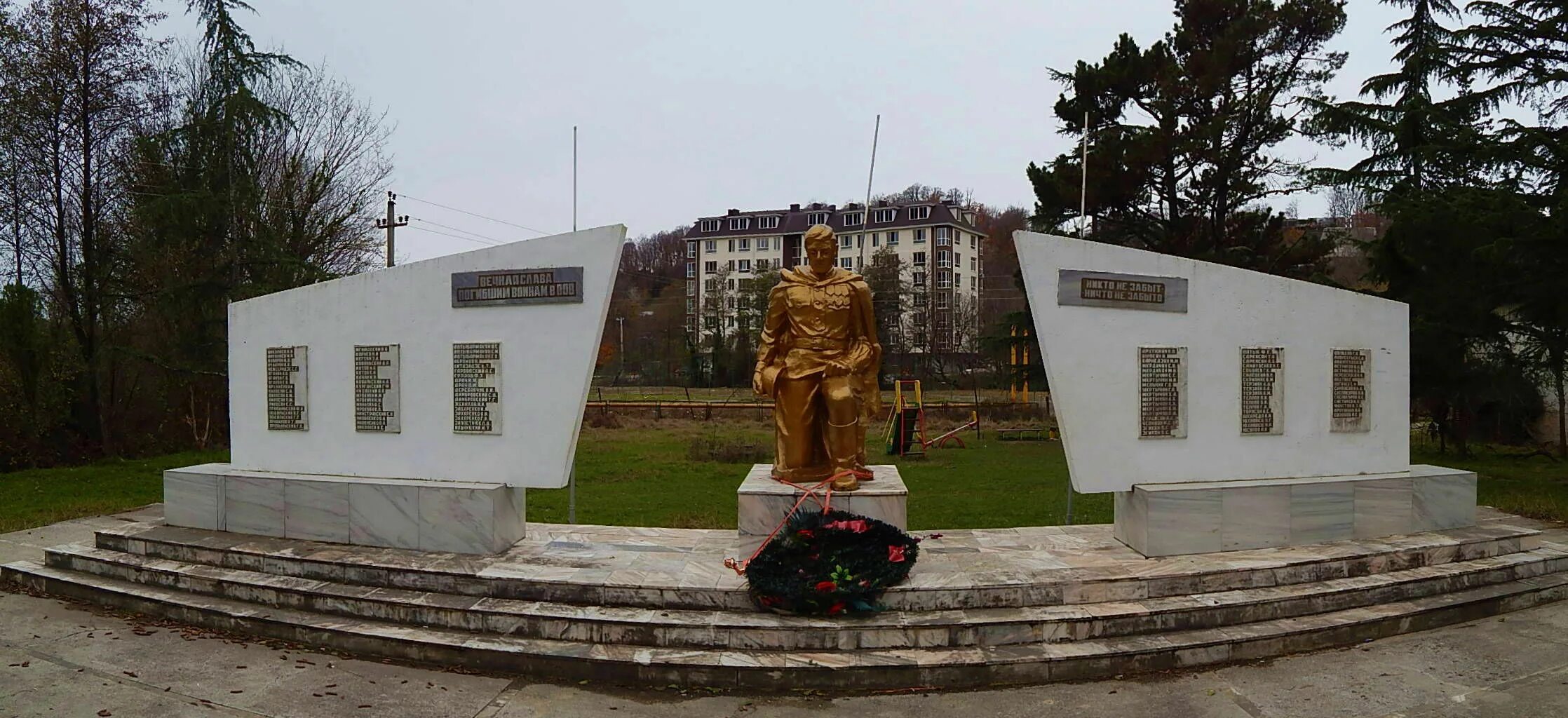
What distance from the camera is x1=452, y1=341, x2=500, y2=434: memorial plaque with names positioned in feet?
24.7

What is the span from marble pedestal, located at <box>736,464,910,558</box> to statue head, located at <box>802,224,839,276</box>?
191 cm

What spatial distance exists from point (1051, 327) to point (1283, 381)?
7.39 feet

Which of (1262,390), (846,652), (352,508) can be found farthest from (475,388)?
(1262,390)

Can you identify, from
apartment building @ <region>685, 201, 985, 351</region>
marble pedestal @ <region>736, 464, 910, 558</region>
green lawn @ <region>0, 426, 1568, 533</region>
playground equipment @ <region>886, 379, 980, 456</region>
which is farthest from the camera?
apartment building @ <region>685, 201, 985, 351</region>

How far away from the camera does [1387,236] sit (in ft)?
44.8

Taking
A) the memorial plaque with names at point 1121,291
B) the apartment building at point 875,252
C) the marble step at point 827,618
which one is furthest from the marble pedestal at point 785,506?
the apartment building at point 875,252

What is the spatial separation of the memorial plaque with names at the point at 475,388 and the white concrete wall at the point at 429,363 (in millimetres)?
61

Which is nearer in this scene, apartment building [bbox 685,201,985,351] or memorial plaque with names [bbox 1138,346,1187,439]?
memorial plaque with names [bbox 1138,346,1187,439]

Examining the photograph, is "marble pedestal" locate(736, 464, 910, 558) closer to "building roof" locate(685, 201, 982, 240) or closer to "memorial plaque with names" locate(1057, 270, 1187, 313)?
"memorial plaque with names" locate(1057, 270, 1187, 313)

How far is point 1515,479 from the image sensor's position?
566 inches

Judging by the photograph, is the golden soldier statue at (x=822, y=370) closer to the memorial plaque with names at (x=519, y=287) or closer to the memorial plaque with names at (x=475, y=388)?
the memorial plaque with names at (x=519, y=287)

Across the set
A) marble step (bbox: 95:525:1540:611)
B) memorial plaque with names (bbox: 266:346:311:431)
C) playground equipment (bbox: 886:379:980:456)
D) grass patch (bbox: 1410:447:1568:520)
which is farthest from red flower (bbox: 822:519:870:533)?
playground equipment (bbox: 886:379:980:456)

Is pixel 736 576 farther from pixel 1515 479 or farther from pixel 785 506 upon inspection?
pixel 1515 479

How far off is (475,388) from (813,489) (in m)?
3.03
